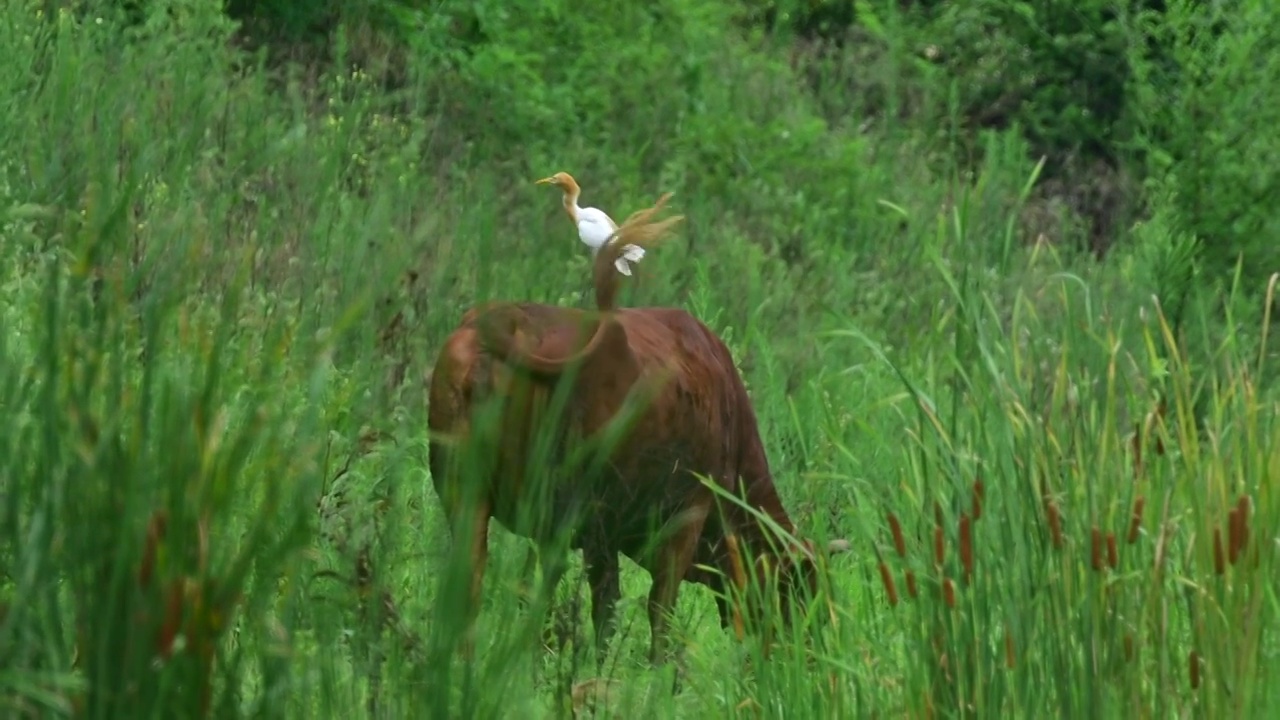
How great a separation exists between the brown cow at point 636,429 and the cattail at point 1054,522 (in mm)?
605

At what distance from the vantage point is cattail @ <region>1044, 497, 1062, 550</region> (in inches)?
123

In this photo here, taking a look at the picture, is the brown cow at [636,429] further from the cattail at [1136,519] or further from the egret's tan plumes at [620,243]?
the cattail at [1136,519]

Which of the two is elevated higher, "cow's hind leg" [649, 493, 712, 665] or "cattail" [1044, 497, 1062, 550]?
"cattail" [1044, 497, 1062, 550]

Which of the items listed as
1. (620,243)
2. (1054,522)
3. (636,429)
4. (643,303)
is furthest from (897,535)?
(643,303)

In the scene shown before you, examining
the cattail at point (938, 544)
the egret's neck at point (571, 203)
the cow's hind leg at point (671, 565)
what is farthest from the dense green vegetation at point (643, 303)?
the egret's neck at point (571, 203)

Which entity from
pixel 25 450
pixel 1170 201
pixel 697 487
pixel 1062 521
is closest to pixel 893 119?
Result: pixel 1170 201

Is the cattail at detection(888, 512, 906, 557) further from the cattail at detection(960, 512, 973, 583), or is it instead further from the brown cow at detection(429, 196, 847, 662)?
the brown cow at detection(429, 196, 847, 662)

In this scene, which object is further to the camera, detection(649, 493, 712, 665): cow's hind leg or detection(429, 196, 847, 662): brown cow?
detection(649, 493, 712, 665): cow's hind leg

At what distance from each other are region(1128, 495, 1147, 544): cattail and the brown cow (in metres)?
0.65

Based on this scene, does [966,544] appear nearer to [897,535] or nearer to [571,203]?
[897,535]

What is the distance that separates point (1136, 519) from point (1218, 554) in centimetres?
22

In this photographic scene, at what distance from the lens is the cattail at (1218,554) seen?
10.7 feet

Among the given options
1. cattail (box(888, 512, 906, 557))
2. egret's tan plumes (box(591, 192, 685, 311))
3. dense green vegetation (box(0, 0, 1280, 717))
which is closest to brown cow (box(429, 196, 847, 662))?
egret's tan plumes (box(591, 192, 685, 311))

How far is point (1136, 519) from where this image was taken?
315cm
